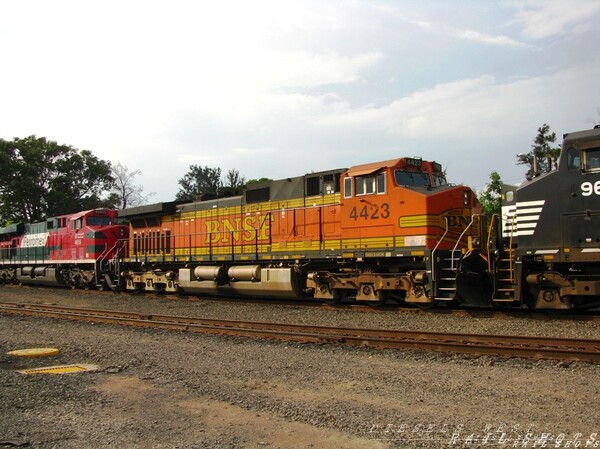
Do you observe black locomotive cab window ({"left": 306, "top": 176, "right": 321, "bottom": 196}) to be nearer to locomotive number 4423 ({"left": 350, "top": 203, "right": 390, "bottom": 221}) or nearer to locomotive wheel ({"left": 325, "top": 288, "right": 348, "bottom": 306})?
locomotive number 4423 ({"left": 350, "top": 203, "right": 390, "bottom": 221})

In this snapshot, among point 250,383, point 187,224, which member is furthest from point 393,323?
point 187,224

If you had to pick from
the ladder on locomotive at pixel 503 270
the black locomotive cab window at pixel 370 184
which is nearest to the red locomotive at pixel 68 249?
the black locomotive cab window at pixel 370 184

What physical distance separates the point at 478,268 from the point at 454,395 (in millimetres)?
7211

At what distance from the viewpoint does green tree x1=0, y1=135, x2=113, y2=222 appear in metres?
46.2

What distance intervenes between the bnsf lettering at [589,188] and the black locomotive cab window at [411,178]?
4207 millimetres

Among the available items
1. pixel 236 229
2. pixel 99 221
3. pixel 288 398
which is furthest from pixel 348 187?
pixel 99 221

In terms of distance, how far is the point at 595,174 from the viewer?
998cm

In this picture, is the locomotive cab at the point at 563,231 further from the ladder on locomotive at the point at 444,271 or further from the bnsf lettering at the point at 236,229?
the bnsf lettering at the point at 236,229

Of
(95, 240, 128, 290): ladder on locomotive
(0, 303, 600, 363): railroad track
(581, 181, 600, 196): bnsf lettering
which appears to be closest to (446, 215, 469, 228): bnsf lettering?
(581, 181, 600, 196): bnsf lettering

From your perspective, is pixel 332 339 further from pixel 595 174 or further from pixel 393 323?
pixel 595 174

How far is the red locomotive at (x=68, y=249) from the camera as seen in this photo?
75.8 feet

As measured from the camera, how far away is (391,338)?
9125mm

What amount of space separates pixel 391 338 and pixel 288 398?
3682 mm

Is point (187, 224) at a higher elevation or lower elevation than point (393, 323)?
higher
